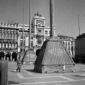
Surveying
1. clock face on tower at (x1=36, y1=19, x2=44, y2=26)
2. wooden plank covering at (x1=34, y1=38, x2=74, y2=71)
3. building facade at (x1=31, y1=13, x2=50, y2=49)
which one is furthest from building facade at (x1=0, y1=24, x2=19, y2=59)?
wooden plank covering at (x1=34, y1=38, x2=74, y2=71)

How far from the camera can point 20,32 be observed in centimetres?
8269

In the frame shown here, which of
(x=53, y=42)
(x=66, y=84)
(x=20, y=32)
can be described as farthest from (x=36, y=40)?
(x=66, y=84)

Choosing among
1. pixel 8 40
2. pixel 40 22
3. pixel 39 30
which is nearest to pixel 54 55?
pixel 8 40

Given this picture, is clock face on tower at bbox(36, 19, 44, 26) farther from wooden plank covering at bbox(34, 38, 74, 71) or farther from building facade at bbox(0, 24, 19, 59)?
wooden plank covering at bbox(34, 38, 74, 71)

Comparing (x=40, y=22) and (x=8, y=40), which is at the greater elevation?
(x=40, y=22)

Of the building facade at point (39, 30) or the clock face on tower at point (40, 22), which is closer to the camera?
the building facade at point (39, 30)

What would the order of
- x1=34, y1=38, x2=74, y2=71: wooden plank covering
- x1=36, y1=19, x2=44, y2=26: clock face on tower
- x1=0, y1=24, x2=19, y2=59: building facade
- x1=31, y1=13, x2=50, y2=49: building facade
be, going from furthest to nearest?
x1=36, y1=19, x2=44, y2=26: clock face on tower → x1=31, y1=13, x2=50, y2=49: building facade → x1=0, y1=24, x2=19, y2=59: building facade → x1=34, y1=38, x2=74, y2=71: wooden plank covering

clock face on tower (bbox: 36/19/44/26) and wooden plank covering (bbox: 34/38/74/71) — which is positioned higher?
clock face on tower (bbox: 36/19/44/26)

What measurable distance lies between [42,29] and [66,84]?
8759 centimetres

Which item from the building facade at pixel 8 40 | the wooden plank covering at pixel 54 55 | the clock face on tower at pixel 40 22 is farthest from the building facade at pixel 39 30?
the wooden plank covering at pixel 54 55

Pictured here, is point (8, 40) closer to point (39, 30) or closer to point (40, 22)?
point (39, 30)

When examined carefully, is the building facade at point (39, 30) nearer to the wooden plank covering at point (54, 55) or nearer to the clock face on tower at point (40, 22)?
the clock face on tower at point (40, 22)

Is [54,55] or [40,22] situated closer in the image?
[54,55]

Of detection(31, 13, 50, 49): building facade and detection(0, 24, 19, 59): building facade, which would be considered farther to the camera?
detection(31, 13, 50, 49): building facade
